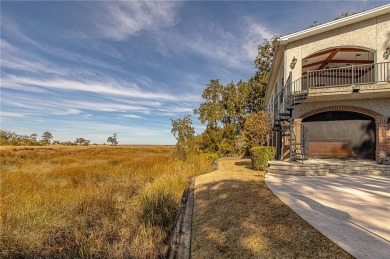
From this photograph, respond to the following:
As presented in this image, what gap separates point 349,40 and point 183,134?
14.2 m

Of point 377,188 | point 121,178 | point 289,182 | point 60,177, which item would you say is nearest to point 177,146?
point 121,178

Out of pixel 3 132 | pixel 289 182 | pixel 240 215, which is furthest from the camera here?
pixel 3 132

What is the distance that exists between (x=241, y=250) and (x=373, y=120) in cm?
1037

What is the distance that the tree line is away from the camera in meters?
17.3

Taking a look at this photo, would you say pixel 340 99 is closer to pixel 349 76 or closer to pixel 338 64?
pixel 349 76

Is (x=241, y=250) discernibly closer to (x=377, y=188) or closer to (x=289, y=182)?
(x=289, y=182)

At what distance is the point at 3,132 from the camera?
77625 millimetres

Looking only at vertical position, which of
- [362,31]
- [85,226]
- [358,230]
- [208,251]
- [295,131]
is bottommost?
[85,226]

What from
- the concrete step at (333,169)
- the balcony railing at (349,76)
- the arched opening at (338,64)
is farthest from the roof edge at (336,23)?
the concrete step at (333,169)

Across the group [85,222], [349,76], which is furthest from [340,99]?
[85,222]

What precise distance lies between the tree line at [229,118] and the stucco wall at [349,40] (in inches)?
146

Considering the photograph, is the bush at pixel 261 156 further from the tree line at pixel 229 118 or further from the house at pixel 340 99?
the tree line at pixel 229 118

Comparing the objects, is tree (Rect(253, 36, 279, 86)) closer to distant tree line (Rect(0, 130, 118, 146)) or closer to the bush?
the bush

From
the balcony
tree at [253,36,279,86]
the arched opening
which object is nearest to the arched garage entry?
the balcony
